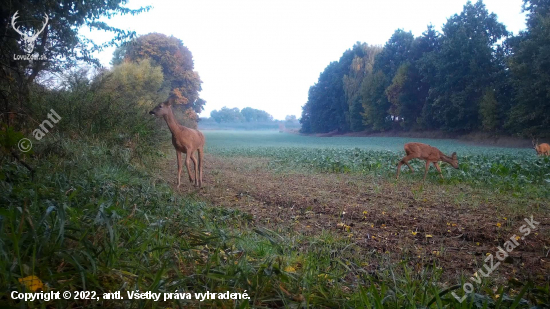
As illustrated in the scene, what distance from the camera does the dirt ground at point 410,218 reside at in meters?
3.54

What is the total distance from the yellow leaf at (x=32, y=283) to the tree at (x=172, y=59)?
29576 millimetres

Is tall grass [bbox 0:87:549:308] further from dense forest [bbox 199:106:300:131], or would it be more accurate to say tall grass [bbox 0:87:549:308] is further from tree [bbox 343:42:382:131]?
dense forest [bbox 199:106:300:131]

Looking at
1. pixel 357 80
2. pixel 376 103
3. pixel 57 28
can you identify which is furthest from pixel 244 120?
pixel 57 28

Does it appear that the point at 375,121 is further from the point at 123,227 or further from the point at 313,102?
the point at 123,227

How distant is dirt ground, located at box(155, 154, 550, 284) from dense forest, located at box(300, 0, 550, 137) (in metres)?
23.9

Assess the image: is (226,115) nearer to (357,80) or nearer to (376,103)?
(357,80)

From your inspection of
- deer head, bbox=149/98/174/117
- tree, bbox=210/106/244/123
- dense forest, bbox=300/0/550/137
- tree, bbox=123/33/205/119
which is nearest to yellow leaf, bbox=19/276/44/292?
deer head, bbox=149/98/174/117

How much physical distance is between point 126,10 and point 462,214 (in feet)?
38.7

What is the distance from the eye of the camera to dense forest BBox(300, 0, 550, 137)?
26.9m

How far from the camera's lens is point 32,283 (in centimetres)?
163

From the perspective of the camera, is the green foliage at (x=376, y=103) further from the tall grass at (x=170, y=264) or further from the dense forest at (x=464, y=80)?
the tall grass at (x=170, y=264)

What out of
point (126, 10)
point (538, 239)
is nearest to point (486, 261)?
point (538, 239)

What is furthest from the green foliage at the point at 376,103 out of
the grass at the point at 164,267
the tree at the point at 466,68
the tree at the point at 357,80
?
the grass at the point at 164,267

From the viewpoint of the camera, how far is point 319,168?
12.9 meters
